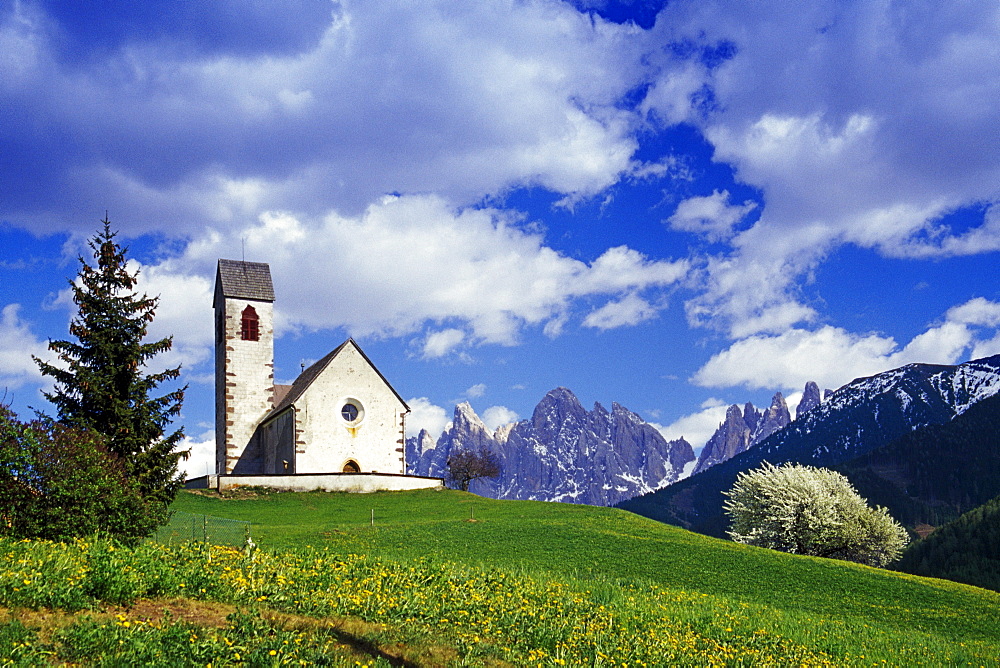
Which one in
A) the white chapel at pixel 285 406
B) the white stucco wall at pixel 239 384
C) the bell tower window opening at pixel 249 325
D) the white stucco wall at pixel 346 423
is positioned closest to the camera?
the white stucco wall at pixel 346 423

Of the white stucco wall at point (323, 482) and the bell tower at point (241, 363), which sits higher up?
the bell tower at point (241, 363)

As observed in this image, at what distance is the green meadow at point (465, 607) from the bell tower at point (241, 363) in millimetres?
34996

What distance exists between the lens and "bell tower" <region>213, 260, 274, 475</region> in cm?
6594

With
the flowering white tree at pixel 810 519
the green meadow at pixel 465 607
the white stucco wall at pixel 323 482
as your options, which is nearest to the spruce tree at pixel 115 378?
the green meadow at pixel 465 607

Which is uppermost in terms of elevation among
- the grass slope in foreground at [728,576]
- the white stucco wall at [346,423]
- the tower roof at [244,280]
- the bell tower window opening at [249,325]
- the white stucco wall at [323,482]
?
the tower roof at [244,280]

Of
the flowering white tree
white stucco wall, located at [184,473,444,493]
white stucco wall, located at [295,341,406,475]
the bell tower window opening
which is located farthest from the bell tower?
the flowering white tree

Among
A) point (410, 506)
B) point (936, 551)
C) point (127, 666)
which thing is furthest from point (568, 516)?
point (936, 551)

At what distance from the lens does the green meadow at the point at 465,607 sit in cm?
1106

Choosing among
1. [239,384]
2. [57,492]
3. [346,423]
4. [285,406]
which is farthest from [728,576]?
[239,384]

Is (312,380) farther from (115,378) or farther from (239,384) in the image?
(115,378)

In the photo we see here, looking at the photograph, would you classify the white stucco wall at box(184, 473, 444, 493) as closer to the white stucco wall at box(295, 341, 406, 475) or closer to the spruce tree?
the white stucco wall at box(295, 341, 406, 475)

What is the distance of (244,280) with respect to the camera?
68375 millimetres

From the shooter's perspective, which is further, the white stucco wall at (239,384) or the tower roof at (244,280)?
the tower roof at (244,280)

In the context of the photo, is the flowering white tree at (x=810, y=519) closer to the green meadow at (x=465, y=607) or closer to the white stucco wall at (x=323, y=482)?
the white stucco wall at (x=323, y=482)
